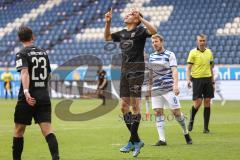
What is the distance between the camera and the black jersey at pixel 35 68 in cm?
924

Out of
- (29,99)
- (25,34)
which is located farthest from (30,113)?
(25,34)

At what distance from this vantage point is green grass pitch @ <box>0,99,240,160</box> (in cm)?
1102

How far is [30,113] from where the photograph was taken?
31.0 feet

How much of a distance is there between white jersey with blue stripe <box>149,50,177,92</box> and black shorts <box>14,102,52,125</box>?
4.04 m

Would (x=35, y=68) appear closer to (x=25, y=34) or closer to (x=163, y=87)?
(x=25, y=34)

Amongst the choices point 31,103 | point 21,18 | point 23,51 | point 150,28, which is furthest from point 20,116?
point 21,18

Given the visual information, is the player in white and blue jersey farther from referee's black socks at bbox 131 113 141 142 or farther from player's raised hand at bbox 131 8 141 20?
player's raised hand at bbox 131 8 141 20

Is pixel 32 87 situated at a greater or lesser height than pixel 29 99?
greater

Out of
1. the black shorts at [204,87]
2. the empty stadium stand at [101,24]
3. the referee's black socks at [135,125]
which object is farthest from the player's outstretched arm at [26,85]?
the empty stadium stand at [101,24]

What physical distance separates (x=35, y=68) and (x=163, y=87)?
449cm

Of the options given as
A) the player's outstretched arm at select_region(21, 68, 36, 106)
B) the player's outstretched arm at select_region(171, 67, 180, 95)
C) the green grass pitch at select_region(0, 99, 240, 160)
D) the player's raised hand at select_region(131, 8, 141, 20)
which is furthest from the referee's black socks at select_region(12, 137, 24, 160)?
the player's outstretched arm at select_region(171, 67, 180, 95)

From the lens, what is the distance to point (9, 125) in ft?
60.0

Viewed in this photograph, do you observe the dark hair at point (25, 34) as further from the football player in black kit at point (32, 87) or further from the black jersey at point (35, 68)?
the black jersey at point (35, 68)

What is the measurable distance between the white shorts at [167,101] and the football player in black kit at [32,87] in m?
4.09
